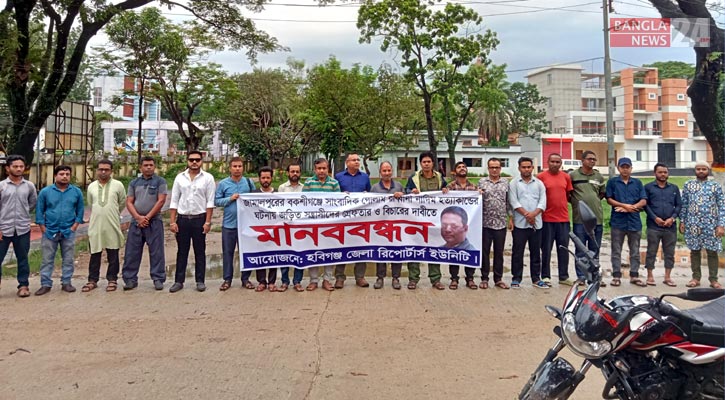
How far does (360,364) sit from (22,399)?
7.99ft

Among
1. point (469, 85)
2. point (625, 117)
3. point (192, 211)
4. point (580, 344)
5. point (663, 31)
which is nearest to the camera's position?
point (580, 344)

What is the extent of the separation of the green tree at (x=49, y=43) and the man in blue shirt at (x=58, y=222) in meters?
8.21

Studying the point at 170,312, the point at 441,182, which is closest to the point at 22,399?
the point at 170,312

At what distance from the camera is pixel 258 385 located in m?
3.78

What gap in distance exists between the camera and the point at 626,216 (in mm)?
6859

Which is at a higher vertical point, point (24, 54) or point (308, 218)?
point (24, 54)

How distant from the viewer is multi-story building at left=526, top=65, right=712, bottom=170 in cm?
4919

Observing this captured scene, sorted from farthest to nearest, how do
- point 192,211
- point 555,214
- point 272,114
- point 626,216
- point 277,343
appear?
point 272,114
point 626,216
point 555,214
point 192,211
point 277,343

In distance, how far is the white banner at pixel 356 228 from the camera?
6.66m

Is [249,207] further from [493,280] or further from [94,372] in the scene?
[493,280]

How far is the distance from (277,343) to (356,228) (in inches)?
Answer: 93.4

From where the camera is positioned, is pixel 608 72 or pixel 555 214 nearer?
pixel 555 214

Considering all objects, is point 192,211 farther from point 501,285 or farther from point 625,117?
point 625,117

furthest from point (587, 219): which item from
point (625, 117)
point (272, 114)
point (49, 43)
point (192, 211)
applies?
point (625, 117)
